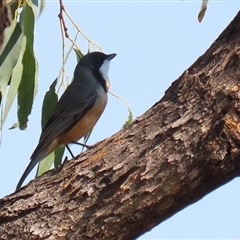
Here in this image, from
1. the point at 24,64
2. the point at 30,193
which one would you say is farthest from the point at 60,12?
the point at 30,193

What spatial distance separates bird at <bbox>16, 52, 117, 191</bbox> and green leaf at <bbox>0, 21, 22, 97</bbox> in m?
0.72

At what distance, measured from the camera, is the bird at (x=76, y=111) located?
4.10 metres

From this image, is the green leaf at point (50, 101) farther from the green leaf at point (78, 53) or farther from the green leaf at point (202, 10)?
the green leaf at point (202, 10)

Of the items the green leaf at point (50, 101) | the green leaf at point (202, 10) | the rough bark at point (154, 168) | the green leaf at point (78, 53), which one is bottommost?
the rough bark at point (154, 168)

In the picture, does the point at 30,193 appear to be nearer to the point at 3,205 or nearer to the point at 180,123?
the point at 3,205

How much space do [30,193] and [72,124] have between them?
5.19ft

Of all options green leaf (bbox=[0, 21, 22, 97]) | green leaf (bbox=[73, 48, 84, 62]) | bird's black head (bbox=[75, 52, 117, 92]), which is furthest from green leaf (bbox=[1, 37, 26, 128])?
bird's black head (bbox=[75, 52, 117, 92])

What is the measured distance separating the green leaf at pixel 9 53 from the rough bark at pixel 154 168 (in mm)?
745

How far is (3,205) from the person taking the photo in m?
2.84

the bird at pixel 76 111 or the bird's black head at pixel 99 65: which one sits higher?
the bird's black head at pixel 99 65

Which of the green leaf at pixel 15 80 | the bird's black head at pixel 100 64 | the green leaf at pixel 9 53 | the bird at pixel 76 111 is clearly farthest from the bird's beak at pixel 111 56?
the green leaf at pixel 9 53

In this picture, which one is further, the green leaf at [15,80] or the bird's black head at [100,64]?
the bird's black head at [100,64]

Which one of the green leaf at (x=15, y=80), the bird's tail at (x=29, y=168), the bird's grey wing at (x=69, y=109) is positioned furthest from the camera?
the bird's grey wing at (x=69, y=109)

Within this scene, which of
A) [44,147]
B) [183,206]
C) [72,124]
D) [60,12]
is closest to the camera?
[183,206]
